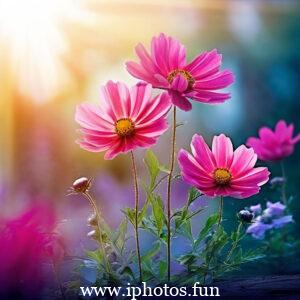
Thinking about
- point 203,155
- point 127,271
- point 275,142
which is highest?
point 275,142

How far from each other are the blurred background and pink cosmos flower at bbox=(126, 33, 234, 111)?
123 millimetres

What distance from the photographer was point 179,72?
0.69 metres

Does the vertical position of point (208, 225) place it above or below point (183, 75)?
below

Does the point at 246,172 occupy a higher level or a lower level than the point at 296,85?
lower

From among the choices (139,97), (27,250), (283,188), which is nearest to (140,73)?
(139,97)

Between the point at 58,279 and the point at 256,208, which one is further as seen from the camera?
the point at 256,208

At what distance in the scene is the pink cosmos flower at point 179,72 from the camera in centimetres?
67

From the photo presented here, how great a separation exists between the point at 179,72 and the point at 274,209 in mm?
307

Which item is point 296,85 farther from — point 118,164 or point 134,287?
point 134,287

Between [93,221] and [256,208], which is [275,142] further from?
[93,221]

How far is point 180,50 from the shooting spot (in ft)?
2.28

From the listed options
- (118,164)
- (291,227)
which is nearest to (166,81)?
(118,164)

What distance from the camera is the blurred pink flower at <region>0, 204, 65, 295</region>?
2.42 ft

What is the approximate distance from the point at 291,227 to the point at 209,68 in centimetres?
37
